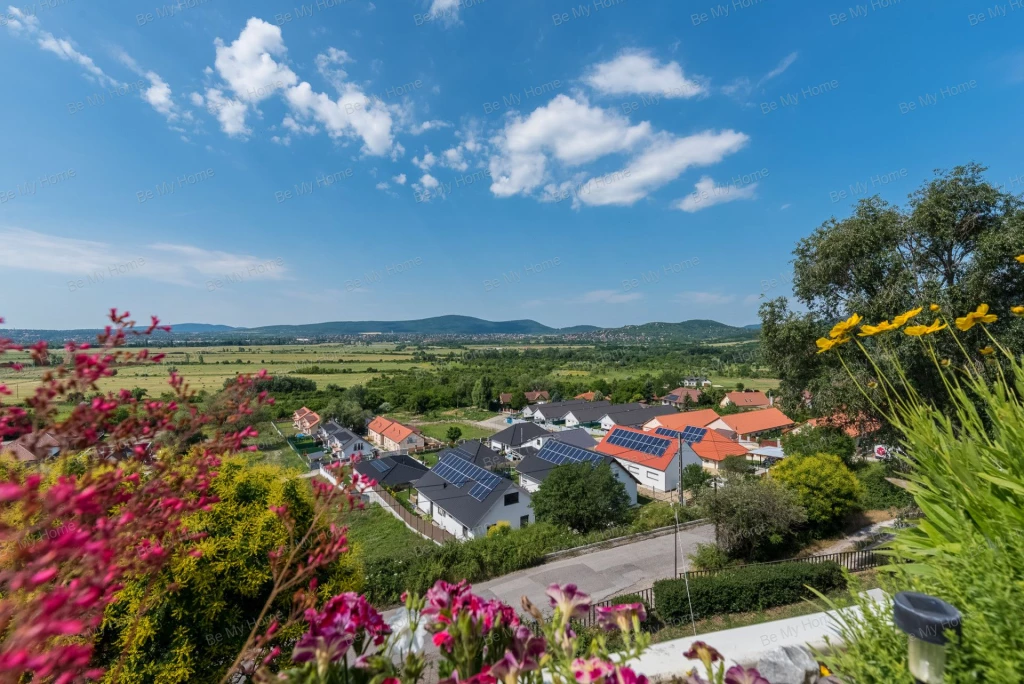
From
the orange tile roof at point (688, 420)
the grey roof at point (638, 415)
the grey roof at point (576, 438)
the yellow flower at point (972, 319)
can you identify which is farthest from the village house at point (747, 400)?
the yellow flower at point (972, 319)

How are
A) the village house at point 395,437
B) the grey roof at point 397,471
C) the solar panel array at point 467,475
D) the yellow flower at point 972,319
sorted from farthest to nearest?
the village house at point 395,437, the grey roof at point 397,471, the solar panel array at point 467,475, the yellow flower at point 972,319

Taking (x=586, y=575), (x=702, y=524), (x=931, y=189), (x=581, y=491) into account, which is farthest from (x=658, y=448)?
(x=931, y=189)

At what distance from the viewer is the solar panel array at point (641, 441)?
1082 inches

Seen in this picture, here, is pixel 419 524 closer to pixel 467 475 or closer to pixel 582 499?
pixel 467 475

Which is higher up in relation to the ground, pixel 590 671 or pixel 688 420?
pixel 590 671

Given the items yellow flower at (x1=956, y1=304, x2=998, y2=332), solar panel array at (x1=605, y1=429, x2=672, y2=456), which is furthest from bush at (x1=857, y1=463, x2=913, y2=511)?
yellow flower at (x1=956, y1=304, x2=998, y2=332)

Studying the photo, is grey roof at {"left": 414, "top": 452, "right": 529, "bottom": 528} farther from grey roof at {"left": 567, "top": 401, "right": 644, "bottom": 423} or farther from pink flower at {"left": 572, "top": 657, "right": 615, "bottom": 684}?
grey roof at {"left": 567, "top": 401, "right": 644, "bottom": 423}

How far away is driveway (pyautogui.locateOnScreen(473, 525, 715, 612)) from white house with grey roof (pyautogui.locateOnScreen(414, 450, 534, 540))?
4423mm

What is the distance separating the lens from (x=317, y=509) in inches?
57.6

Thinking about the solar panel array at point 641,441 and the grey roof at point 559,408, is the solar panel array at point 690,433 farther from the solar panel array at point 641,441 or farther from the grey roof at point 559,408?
the grey roof at point 559,408

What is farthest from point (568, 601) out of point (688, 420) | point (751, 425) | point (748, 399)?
point (748, 399)

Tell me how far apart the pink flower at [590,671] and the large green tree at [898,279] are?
1034 centimetres

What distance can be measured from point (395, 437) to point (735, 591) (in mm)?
32651

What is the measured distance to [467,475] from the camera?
76.5 ft
